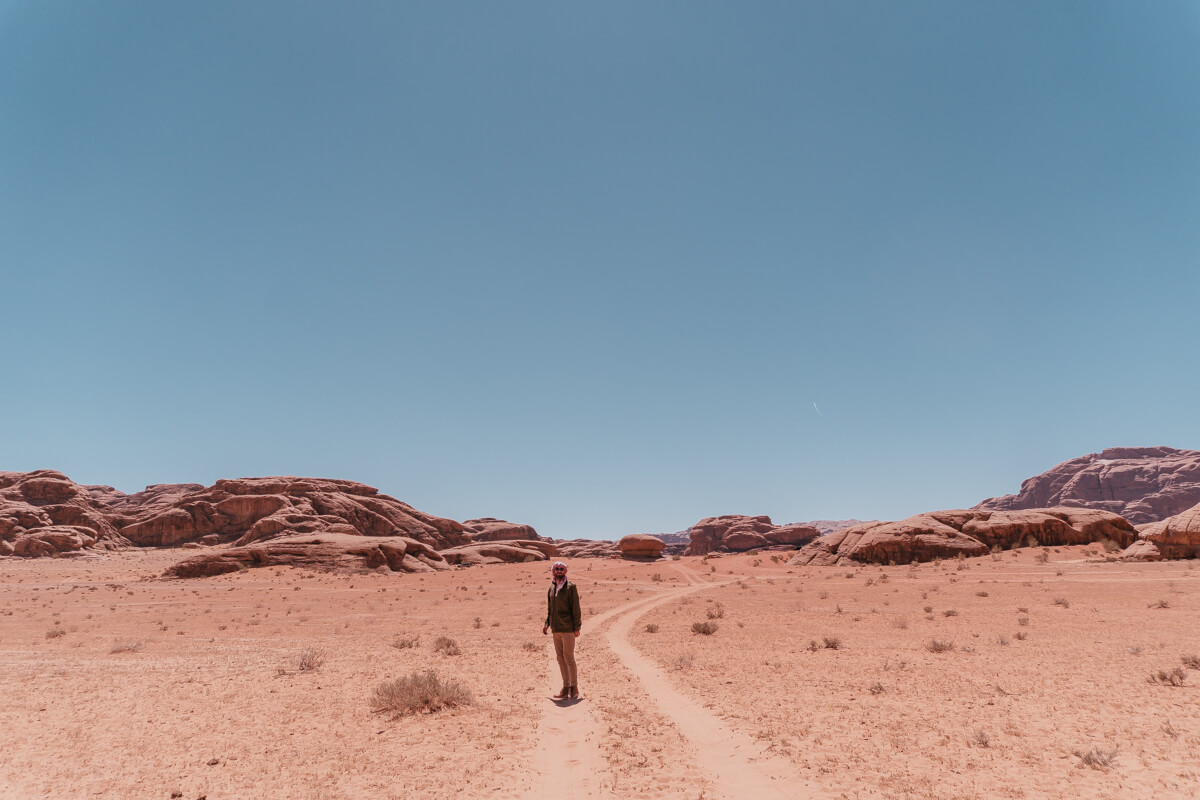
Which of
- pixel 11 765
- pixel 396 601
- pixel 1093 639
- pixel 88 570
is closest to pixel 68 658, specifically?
pixel 11 765

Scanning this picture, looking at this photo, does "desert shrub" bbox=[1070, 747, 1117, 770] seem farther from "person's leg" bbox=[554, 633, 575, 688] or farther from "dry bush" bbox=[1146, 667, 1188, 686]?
"person's leg" bbox=[554, 633, 575, 688]

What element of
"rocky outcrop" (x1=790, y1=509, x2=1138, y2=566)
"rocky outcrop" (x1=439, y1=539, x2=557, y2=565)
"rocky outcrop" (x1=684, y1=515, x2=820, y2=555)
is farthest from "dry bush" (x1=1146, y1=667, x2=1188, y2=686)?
"rocky outcrop" (x1=684, y1=515, x2=820, y2=555)

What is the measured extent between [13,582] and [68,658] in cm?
5085

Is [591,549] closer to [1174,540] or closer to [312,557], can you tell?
[312,557]

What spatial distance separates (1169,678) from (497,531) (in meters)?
102

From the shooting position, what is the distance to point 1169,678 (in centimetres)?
983

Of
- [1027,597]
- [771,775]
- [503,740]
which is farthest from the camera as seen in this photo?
[1027,597]

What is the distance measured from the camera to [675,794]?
6.10 m

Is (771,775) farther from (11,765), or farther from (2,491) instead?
(2,491)

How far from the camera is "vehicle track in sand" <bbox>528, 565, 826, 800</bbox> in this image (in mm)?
6199

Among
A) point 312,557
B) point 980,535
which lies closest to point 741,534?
point 980,535

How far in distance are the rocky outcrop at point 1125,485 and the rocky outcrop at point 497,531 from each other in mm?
105998

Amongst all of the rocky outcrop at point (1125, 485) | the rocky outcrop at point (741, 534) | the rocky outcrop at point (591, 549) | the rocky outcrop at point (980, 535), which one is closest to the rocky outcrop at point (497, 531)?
the rocky outcrop at point (591, 549)

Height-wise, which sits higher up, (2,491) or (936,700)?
(2,491)
